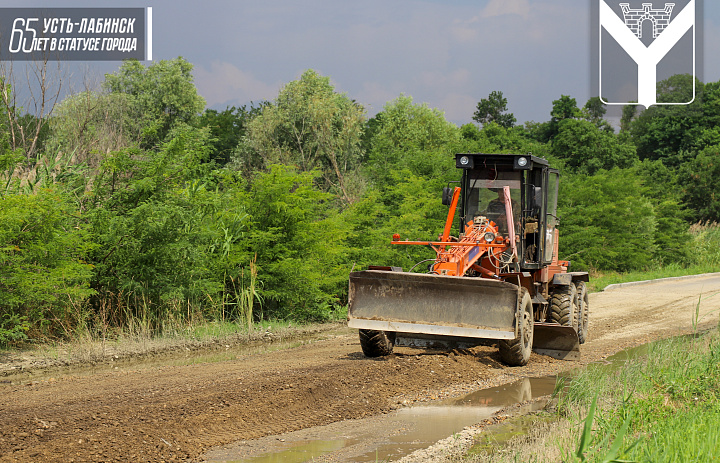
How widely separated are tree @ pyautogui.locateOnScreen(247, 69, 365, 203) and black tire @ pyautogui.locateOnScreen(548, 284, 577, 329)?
82.3 feet

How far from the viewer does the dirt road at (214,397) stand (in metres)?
5.90

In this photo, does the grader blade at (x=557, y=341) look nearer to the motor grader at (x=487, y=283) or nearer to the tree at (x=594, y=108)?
the motor grader at (x=487, y=283)

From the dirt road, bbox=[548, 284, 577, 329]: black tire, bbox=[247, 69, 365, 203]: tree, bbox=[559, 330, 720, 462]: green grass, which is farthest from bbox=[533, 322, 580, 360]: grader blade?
bbox=[247, 69, 365, 203]: tree

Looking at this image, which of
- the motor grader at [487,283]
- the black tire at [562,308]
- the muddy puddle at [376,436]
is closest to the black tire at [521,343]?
the motor grader at [487,283]

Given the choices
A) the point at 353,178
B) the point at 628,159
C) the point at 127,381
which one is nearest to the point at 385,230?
the point at 127,381

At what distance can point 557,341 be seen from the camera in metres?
10.7

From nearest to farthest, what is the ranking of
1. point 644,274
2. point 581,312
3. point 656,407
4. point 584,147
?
point 656,407
point 581,312
point 644,274
point 584,147

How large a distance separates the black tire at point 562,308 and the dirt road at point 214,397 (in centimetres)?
73

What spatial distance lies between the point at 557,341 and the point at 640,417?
4.51 metres

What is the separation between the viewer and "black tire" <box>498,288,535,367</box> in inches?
372

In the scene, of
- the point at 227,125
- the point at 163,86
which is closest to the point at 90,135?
the point at 163,86

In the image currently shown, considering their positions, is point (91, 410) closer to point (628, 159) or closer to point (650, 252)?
point (650, 252)

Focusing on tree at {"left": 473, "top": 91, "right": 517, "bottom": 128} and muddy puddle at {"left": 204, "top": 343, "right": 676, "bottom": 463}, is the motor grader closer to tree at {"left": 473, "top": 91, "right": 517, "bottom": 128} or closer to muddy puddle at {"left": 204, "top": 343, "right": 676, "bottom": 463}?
muddy puddle at {"left": 204, "top": 343, "right": 676, "bottom": 463}

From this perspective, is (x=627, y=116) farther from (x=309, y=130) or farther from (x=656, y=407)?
(x=656, y=407)
